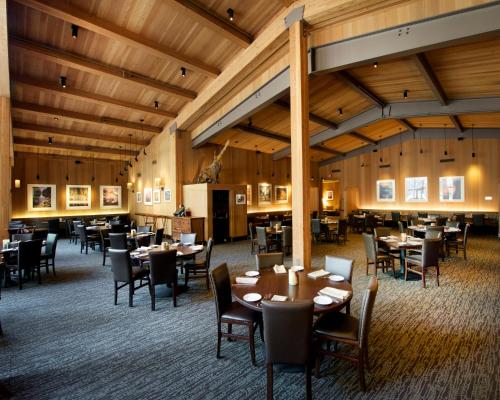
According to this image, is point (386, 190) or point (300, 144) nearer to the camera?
point (300, 144)

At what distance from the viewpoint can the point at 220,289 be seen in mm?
2916

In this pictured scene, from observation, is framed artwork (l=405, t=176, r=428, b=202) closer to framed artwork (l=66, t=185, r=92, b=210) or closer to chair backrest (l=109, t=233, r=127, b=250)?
chair backrest (l=109, t=233, r=127, b=250)

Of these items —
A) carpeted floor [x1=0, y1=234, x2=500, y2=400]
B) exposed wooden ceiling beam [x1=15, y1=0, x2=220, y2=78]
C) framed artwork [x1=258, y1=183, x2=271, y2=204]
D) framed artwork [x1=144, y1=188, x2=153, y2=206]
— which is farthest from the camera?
framed artwork [x1=258, y1=183, x2=271, y2=204]

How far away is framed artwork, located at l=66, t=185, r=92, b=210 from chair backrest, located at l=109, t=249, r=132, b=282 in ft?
35.8

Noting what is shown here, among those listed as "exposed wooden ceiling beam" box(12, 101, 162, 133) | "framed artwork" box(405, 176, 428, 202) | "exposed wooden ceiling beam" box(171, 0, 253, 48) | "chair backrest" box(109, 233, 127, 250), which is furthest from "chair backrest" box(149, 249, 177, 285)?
"framed artwork" box(405, 176, 428, 202)

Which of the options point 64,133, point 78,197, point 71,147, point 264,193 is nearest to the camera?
point 64,133

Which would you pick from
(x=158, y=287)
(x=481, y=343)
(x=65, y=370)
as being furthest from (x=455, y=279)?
(x=65, y=370)

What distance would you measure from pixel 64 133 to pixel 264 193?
344 inches

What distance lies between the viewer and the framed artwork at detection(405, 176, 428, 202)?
13.1 meters

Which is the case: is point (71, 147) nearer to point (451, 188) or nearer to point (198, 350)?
point (198, 350)

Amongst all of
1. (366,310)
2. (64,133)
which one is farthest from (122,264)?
(64,133)

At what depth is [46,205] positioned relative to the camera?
493 inches

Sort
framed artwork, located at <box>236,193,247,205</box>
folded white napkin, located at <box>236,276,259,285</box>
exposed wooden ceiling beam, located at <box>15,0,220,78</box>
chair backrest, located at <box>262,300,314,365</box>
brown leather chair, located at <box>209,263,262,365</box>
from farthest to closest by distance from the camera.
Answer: framed artwork, located at <box>236,193,247,205</box>
exposed wooden ceiling beam, located at <box>15,0,220,78</box>
folded white napkin, located at <box>236,276,259,285</box>
brown leather chair, located at <box>209,263,262,365</box>
chair backrest, located at <box>262,300,314,365</box>

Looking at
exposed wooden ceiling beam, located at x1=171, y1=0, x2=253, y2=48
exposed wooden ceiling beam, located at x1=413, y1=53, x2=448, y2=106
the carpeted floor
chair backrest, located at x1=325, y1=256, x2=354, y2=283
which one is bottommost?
the carpeted floor
